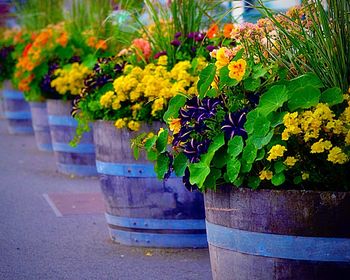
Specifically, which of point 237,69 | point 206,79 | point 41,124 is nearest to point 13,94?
point 41,124

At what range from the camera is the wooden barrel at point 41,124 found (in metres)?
10.4

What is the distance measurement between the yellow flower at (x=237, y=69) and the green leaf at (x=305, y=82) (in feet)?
0.86

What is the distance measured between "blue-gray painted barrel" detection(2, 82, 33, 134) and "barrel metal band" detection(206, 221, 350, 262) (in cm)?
886

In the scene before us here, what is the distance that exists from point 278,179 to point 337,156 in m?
0.28

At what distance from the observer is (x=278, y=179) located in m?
3.87

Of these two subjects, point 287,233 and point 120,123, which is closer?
point 287,233

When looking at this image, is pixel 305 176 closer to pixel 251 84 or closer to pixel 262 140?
pixel 262 140

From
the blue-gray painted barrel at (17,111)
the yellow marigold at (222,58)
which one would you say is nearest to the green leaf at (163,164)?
the yellow marigold at (222,58)

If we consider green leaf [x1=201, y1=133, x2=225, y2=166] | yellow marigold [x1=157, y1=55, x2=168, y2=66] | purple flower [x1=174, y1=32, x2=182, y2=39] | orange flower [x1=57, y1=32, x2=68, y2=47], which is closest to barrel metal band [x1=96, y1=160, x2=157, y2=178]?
yellow marigold [x1=157, y1=55, x2=168, y2=66]

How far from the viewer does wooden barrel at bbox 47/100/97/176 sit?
8.67m

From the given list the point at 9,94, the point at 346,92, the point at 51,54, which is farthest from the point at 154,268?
the point at 9,94

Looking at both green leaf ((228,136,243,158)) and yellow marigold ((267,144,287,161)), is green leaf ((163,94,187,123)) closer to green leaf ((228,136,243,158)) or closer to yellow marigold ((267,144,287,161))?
green leaf ((228,136,243,158))

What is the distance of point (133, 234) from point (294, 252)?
2.23 metres

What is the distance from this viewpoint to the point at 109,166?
585cm
